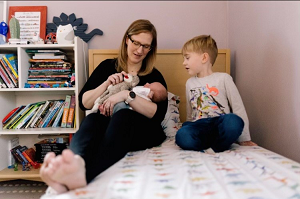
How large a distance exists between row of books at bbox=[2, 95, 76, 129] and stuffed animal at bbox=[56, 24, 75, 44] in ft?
1.33

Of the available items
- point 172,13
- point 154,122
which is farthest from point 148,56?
point 172,13

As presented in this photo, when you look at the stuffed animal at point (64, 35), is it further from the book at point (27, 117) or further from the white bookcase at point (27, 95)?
the book at point (27, 117)

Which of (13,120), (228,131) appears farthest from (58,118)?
(228,131)

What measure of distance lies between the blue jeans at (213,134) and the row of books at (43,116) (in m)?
1.01

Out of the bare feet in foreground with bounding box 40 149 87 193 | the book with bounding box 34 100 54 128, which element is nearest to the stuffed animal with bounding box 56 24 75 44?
the book with bounding box 34 100 54 128

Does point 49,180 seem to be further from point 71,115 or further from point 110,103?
point 71,115

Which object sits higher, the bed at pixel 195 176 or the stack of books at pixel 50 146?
the bed at pixel 195 176

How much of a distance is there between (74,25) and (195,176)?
1822 mm

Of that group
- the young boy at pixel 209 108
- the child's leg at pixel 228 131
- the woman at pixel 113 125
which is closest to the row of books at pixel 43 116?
the woman at pixel 113 125

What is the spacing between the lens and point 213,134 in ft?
5.17

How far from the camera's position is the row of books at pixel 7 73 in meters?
2.18

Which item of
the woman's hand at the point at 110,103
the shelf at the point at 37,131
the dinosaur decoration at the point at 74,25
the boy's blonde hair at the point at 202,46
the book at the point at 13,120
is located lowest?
the shelf at the point at 37,131

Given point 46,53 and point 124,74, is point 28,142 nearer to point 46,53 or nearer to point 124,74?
point 46,53

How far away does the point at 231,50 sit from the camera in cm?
248
